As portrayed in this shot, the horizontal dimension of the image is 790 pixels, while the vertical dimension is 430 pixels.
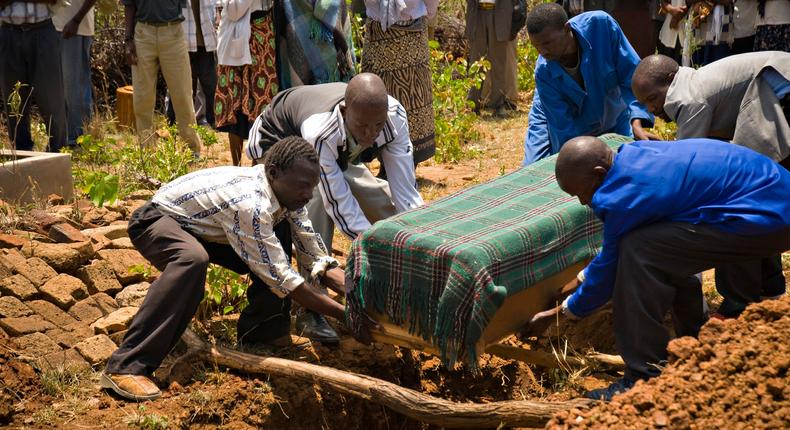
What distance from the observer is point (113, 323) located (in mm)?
4715

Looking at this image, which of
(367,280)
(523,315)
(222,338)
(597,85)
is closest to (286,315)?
(222,338)

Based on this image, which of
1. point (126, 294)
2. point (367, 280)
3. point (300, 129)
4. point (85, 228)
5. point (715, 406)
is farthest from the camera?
point (85, 228)

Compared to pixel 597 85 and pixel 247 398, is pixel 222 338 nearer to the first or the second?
pixel 247 398

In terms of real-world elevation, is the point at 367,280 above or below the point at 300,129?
below

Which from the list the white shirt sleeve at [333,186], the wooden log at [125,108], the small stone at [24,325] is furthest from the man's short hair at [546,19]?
the wooden log at [125,108]

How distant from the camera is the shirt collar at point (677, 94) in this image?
4.50 metres

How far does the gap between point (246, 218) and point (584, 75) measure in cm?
221

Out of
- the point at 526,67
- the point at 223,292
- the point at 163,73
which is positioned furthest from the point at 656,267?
the point at 526,67

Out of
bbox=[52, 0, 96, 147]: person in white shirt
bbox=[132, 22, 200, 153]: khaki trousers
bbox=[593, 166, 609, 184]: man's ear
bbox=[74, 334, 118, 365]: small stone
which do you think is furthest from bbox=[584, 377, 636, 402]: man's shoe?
bbox=[52, 0, 96, 147]: person in white shirt

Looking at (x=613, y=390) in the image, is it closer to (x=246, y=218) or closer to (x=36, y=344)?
(x=246, y=218)

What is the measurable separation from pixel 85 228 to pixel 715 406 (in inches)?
154

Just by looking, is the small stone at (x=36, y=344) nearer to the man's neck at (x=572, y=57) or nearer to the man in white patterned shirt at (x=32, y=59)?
the man in white patterned shirt at (x=32, y=59)

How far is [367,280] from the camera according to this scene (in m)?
4.05

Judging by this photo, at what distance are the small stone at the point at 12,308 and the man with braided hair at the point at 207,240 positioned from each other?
78cm
